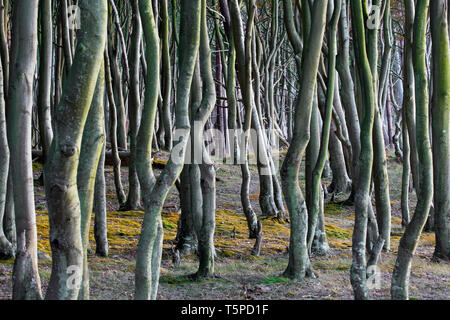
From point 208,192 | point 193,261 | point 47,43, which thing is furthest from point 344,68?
point 47,43

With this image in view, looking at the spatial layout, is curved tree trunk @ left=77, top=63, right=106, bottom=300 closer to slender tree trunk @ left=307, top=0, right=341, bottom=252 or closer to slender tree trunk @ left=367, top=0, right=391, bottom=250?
slender tree trunk @ left=307, top=0, right=341, bottom=252

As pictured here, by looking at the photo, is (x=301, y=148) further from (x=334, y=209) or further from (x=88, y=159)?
(x=334, y=209)

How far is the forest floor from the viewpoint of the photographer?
514 cm

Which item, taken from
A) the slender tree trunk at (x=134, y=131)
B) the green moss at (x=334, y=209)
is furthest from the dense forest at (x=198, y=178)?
the green moss at (x=334, y=209)

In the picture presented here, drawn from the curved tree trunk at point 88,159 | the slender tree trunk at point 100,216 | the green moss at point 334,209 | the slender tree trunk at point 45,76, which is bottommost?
the green moss at point 334,209

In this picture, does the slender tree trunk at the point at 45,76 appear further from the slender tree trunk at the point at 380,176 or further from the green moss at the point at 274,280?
the slender tree trunk at the point at 380,176

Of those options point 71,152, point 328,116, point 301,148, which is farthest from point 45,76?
point 71,152

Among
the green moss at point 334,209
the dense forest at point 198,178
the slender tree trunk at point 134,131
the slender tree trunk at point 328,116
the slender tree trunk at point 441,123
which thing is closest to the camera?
the dense forest at point 198,178

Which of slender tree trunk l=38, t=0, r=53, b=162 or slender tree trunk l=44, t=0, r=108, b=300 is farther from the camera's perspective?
slender tree trunk l=38, t=0, r=53, b=162

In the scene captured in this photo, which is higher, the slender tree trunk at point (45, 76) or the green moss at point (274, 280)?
the slender tree trunk at point (45, 76)

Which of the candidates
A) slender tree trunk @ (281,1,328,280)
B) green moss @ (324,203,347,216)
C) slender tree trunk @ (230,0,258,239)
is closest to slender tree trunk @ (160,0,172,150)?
slender tree trunk @ (230,0,258,239)

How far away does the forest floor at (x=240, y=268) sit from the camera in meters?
5.14

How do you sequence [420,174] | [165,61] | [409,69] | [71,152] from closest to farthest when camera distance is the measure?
[71,152] < [420,174] < [409,69] < [165,61]

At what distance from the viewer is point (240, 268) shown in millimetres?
6195
